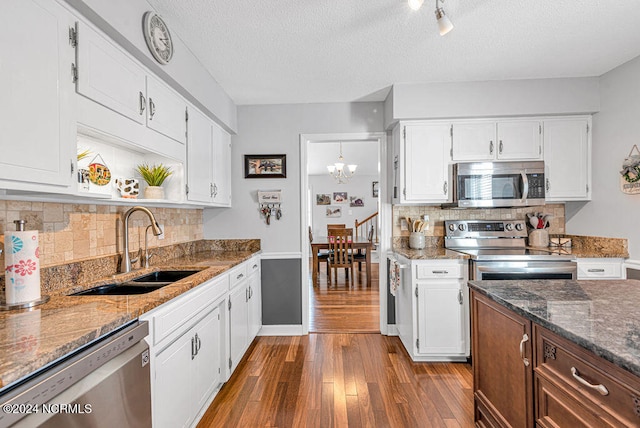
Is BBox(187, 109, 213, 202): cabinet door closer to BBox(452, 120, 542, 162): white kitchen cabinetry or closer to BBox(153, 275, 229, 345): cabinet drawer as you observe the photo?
BBox(153, 275, 229, 345): cabinet drawer

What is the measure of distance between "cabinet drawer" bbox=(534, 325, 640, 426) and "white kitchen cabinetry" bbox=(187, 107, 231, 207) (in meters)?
2.24

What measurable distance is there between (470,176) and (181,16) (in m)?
2.53

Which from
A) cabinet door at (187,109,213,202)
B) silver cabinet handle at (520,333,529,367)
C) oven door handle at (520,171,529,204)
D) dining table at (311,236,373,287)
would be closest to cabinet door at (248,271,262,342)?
cabinet door at (187,109,213,202)

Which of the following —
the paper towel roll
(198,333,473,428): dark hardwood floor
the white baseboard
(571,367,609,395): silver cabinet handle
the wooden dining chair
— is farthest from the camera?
the wooden dining chair

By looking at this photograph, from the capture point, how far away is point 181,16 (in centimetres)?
186

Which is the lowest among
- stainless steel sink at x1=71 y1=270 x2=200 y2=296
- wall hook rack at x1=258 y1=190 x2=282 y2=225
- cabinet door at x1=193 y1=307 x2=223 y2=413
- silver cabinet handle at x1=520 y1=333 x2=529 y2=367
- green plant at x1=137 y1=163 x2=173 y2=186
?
cabinet door at x1=193 y1=307 x2=223 y2=413

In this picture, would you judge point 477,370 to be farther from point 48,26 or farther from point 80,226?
point 48,26

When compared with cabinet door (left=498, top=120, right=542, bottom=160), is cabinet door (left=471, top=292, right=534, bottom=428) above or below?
below

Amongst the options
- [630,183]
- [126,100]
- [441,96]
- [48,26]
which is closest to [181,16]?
[126,100]

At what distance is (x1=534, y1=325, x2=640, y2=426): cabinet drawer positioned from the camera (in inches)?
31.7

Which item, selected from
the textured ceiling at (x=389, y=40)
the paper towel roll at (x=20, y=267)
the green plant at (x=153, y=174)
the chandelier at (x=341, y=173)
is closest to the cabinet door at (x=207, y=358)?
the paper towel roll at (x=20, y=267)

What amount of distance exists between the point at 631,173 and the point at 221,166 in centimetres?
346

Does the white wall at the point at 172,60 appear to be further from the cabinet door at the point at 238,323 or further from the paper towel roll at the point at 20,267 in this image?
the cabinet door at the point at 238,323

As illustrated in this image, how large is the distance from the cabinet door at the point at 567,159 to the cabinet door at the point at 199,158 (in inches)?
120
